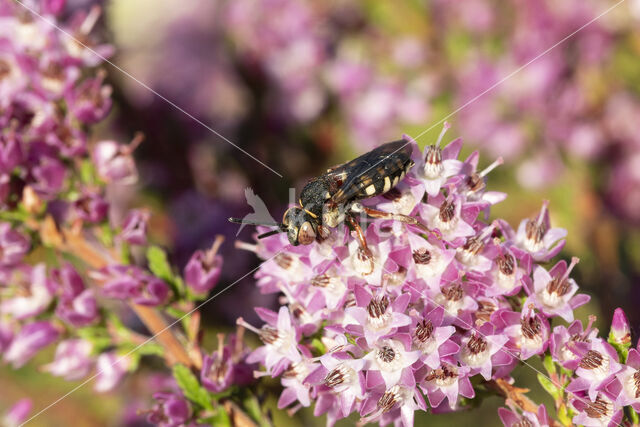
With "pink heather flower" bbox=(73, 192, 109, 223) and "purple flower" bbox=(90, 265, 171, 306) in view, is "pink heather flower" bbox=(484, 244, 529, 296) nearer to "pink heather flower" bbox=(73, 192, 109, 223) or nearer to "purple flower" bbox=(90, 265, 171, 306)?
"purple flower" bbox=(90, 265, 171, 306)

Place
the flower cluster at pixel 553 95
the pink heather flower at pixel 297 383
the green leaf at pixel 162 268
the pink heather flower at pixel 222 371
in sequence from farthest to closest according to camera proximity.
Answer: the flower cluster at pixel 553 95
the green leaf at pixel 162 268
the pink heather flower at pixel 222 371
the pink heather flower at pixel 297 383

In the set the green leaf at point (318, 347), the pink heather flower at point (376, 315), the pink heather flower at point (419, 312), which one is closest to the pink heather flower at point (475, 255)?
the pink heather flower at point (419, 312)

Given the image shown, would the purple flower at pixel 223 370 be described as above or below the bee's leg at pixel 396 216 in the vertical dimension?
below

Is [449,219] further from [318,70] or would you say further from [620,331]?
[318,70]

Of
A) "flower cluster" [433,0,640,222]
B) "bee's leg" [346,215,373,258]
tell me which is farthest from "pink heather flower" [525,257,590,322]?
"flower cluster" [433,0,640,222]

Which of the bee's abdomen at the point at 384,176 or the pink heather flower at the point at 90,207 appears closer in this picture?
the bee's abdomen at the point at 384,176

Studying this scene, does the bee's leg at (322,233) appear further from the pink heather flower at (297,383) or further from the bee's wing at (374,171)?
the pink heather flower at (297,383)

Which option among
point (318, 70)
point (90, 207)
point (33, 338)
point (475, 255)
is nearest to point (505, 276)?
point (475, 255)
